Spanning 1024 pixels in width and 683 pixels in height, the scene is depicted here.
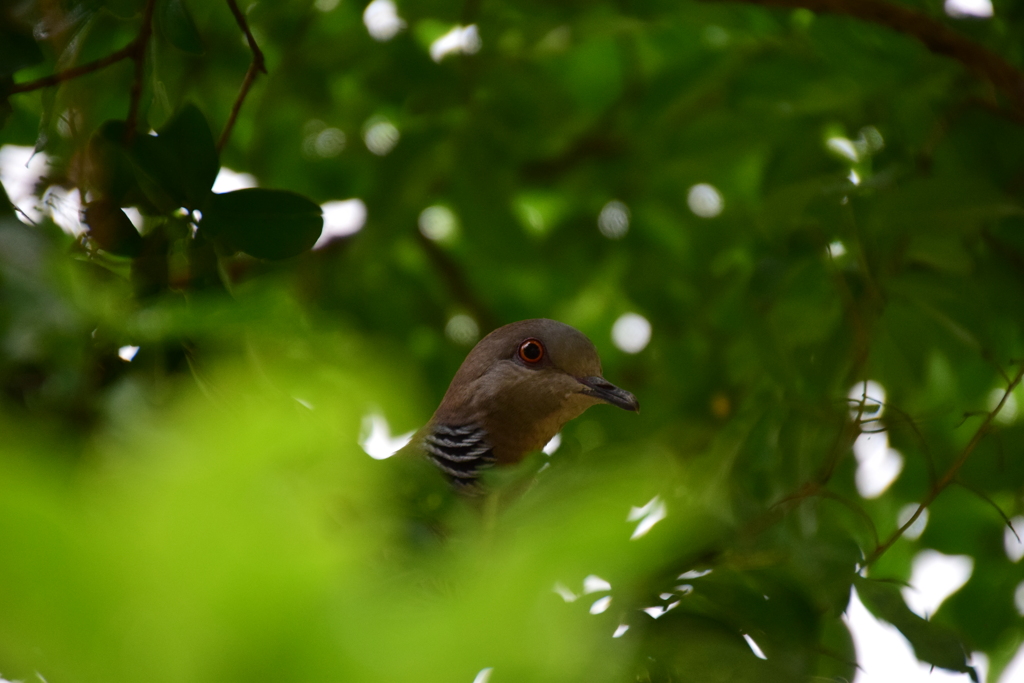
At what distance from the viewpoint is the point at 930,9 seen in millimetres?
2615

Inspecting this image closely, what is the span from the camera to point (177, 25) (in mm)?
1720

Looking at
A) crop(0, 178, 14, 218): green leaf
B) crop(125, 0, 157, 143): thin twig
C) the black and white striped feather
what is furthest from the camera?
the black and white striped feather

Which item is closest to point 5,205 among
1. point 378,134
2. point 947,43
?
point 947,43

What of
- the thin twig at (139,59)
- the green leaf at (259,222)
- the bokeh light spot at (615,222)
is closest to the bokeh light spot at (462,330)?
the bokeh light spot at (615,222)

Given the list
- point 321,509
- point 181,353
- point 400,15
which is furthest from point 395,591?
point 400,15

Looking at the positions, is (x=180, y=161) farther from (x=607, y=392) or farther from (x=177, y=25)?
(x=607, y=392)

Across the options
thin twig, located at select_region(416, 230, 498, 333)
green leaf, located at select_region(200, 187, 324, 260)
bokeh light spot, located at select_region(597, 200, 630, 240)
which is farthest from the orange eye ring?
thin twig, located at select_region(416, 230, 498, 333)

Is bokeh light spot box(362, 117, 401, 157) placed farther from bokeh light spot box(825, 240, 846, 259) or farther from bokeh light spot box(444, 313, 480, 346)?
bokeh light spot box(825, 240, 846, 259)

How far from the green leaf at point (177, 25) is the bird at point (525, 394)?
957 millimetres

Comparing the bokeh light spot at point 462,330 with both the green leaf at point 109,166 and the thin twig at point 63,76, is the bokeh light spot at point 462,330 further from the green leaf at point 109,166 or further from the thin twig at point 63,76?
the green leaf at point 109,166

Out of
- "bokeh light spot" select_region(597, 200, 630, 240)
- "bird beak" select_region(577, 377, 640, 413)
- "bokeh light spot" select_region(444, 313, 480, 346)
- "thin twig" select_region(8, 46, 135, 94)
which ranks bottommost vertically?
"bokeh light spot" select_region(444, 313, 480, 346)

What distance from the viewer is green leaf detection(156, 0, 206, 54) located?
1.72 metres

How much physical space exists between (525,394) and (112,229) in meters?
1.01

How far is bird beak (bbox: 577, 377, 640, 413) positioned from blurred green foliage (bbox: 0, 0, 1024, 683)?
0.31ft
